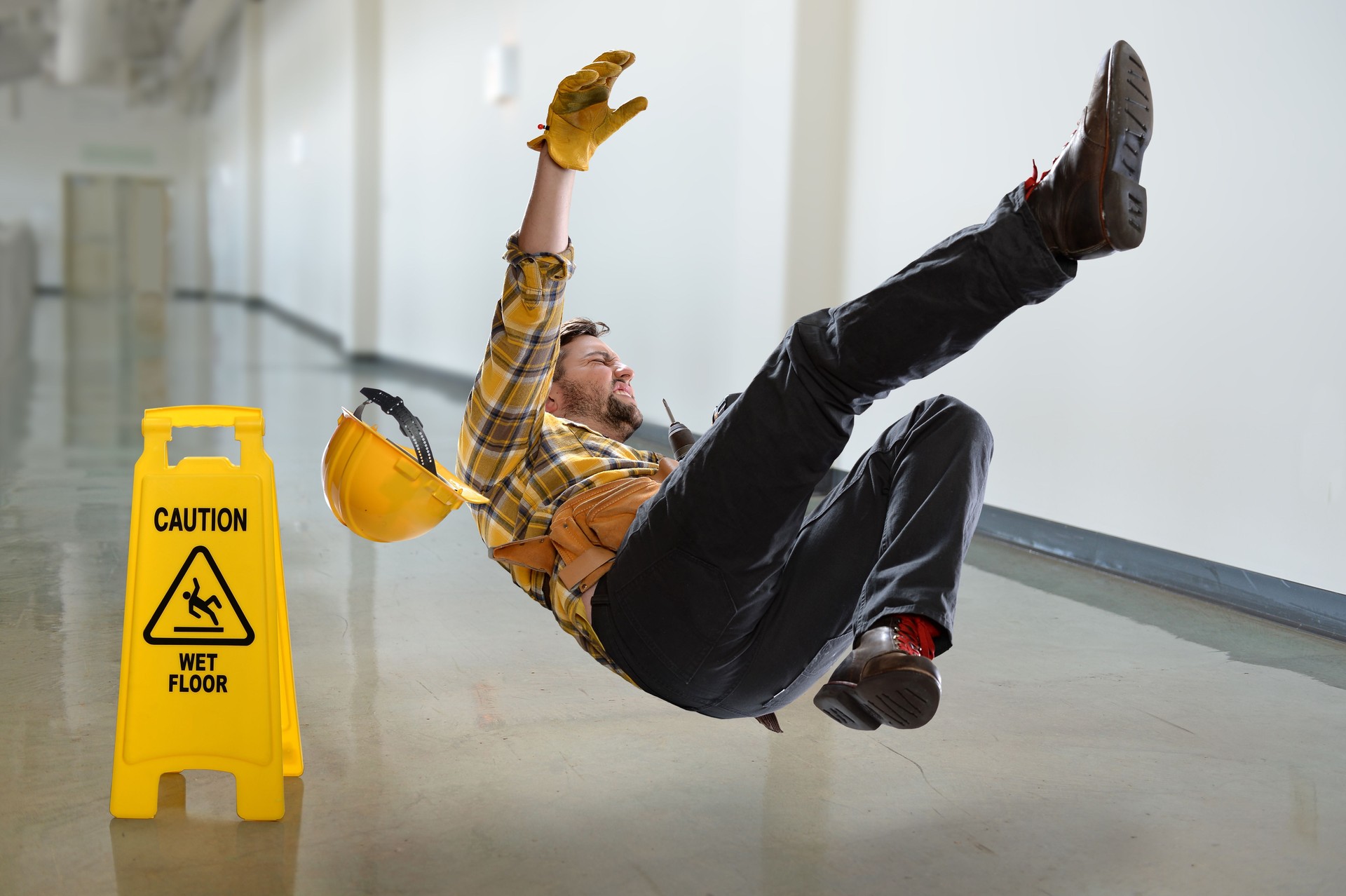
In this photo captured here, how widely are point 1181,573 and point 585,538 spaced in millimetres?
2365

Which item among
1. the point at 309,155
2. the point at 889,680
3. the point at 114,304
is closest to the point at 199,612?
→ the point at 889,680

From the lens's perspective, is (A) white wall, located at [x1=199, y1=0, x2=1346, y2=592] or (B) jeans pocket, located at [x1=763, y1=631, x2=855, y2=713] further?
(A) white wall, located at [x1=199, y1=0, x2=1346, y2=592]

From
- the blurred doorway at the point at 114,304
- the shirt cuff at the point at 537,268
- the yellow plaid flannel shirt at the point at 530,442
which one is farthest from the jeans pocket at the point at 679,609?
the blurred doorway at the point at 114,304

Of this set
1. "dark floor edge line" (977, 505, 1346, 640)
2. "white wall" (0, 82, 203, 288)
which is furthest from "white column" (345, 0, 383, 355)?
"white wall" (0, 82, 203, 288)

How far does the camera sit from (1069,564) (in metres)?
3.76

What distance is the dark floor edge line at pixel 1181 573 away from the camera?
3066mm

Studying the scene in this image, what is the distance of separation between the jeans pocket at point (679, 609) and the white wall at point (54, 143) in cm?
2322

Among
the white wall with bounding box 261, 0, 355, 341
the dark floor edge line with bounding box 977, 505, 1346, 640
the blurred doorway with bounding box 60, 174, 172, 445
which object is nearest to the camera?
the dark floor edge line with bounding box 977, 505, 1346, 640

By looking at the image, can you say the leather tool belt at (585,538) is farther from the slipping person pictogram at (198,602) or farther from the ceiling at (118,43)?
the ceiling at (118,43)

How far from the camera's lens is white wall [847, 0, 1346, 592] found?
310 centimetres

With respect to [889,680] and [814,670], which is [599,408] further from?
[889,680]

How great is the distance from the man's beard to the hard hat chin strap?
0.33 m

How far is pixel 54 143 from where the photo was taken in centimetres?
2188

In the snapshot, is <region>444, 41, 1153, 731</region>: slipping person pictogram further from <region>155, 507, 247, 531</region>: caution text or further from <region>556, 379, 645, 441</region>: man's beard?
<region>155, 507, 247, 531</region>: caution text
